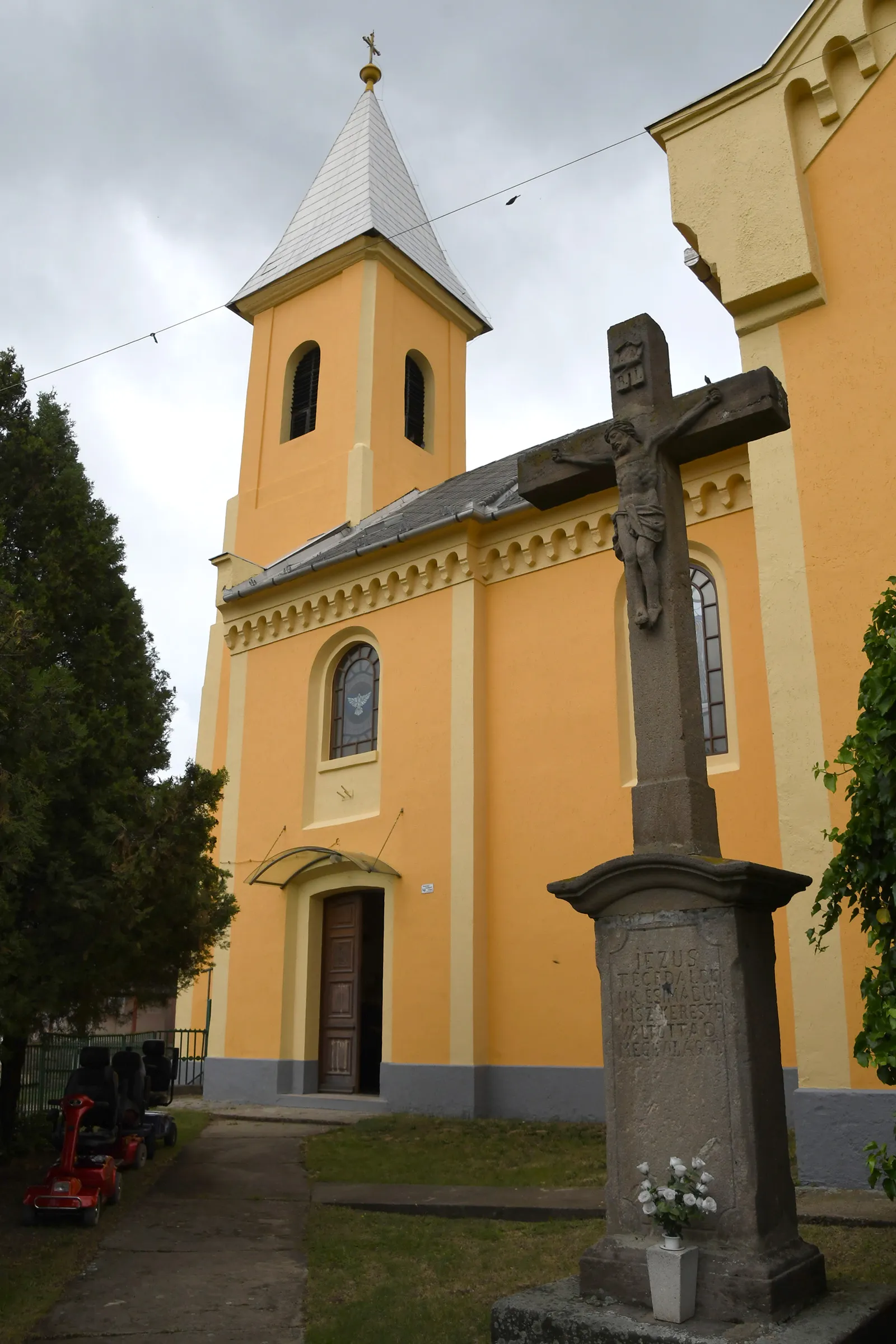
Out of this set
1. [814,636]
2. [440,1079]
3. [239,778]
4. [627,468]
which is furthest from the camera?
[239,778]

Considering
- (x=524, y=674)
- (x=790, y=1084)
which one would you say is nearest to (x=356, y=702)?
(x=524, y=674)

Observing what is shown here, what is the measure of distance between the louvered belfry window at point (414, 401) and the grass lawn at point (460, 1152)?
13744 millimetres

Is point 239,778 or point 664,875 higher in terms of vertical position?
point 239,778

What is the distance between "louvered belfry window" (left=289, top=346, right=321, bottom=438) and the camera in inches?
856

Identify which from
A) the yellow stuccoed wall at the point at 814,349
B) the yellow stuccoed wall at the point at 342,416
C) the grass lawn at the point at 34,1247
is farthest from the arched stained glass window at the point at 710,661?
the yellow stuccoed wall at the point at 342,416

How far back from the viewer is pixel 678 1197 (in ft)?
14.9

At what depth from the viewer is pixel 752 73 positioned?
35.3 ft

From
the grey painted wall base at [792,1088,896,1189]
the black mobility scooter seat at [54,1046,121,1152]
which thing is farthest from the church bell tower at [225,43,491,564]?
the grey painted wall base at [792,1088,896,1189]

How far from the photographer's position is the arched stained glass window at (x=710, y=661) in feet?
40.7

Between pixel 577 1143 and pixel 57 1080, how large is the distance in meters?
7.40

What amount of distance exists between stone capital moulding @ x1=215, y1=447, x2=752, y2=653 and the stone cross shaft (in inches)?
253

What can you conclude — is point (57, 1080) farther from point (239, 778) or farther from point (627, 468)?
point (627, 468)

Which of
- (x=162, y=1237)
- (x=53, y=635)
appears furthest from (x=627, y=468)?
(x=162, y=1237)

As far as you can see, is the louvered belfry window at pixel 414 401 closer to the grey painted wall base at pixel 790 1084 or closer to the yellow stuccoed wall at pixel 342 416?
the yellow stuccoed wall at pixel 342 416
